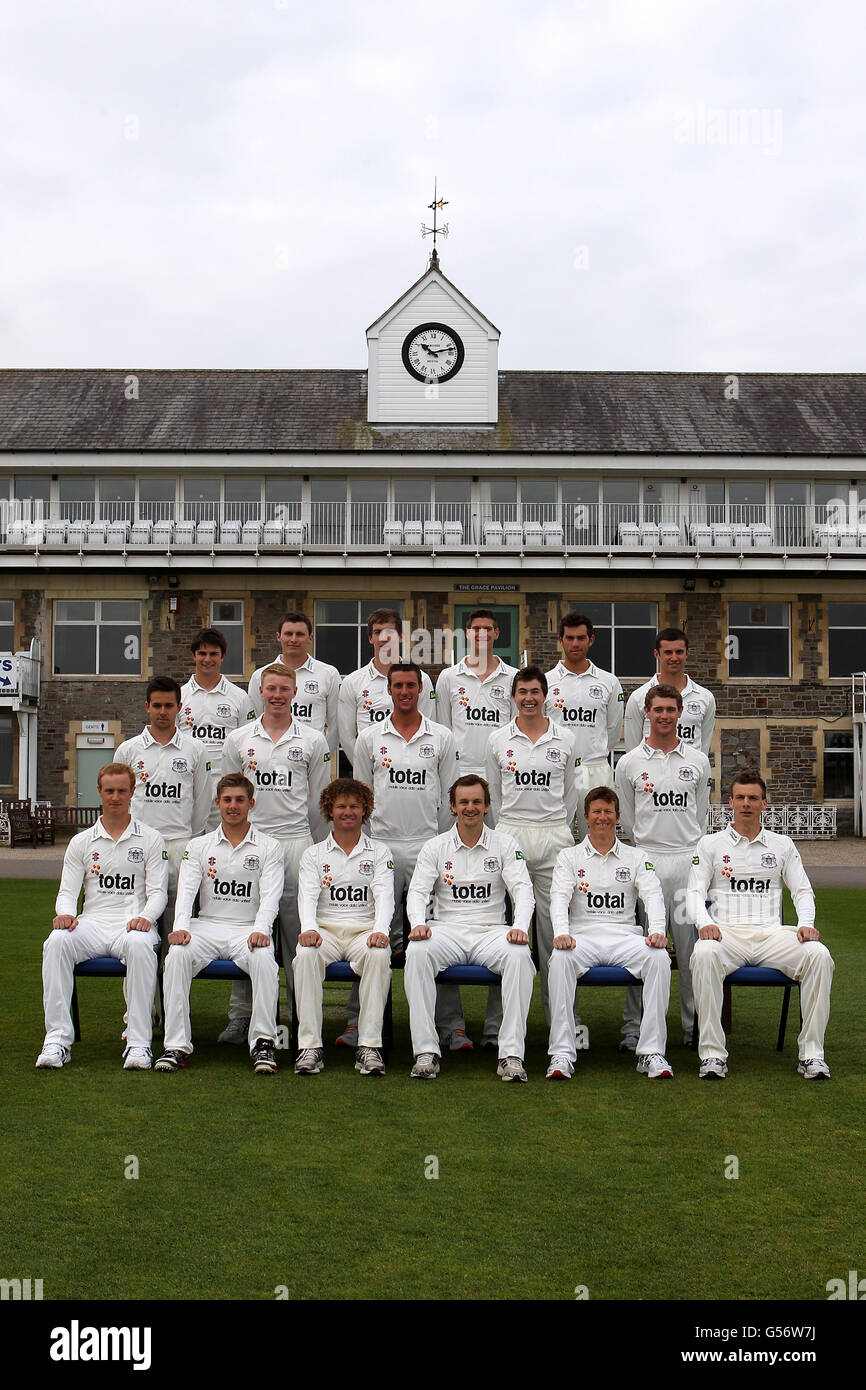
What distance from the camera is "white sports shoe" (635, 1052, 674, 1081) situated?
7105 millimetres

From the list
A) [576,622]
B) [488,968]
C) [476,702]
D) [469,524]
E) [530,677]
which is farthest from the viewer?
[469,524]

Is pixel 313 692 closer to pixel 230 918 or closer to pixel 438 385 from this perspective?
pixel 230 918

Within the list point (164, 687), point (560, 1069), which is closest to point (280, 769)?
point (164, 687)

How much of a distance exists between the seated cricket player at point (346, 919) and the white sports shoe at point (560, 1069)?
36.0 inches

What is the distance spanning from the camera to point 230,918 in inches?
302

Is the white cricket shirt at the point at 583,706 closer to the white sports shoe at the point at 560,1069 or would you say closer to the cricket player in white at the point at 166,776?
the white sports shoe at the point at 560,1069

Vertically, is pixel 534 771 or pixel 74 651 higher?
pixel 74 651

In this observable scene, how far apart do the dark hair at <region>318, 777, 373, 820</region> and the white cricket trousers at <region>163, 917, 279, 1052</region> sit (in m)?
0.83

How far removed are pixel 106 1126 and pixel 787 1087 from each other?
349 centimetres

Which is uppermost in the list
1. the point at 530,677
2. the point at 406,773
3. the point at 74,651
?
the point at 74,651

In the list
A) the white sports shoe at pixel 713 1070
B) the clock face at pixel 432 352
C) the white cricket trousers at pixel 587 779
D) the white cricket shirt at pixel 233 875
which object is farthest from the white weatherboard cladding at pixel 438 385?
the white sports shoe at pixel 713 1070

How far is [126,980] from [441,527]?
78.1ft

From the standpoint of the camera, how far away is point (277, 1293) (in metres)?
4.05

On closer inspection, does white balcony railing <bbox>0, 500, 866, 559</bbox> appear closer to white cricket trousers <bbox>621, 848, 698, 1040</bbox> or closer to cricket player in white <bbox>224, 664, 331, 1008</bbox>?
cricket player in white <bbox>224, 664, 331, 1008</bbox>
